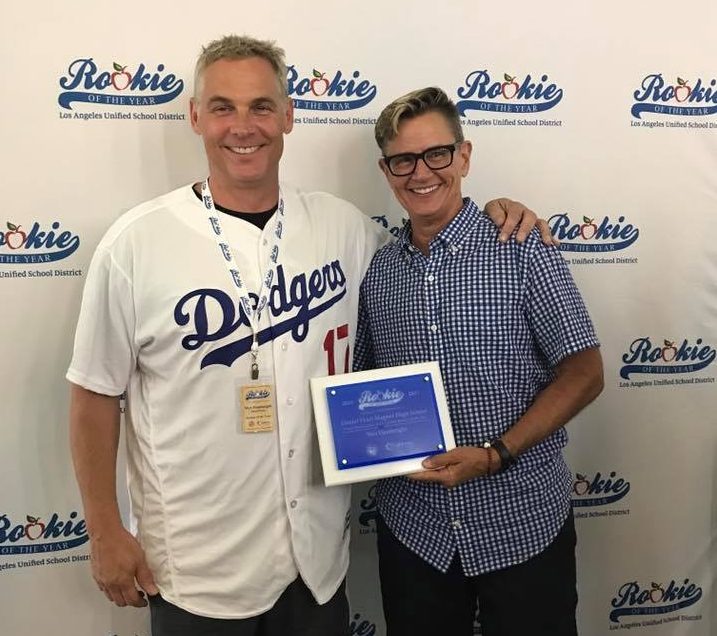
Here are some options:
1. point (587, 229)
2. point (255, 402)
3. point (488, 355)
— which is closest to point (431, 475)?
point (488, 355)

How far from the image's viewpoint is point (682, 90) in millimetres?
2096

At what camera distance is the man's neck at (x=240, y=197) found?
1.55 meters

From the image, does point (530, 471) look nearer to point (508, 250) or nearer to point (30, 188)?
point (508, 250)

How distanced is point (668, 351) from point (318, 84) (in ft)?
4.95

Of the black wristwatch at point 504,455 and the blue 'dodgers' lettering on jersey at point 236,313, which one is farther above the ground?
the blue 'dodgers' lettering on jersey at point 236,313

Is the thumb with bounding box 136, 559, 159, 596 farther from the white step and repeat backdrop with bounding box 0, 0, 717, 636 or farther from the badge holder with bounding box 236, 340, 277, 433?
the badge holder with bounding box 236, 340, 277, 433

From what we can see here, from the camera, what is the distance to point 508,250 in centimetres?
153

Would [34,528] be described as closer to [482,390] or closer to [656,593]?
[482,390]

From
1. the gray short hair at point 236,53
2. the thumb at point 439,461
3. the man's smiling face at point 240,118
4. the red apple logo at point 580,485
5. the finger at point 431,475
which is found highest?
the gray short hair at point 236,53

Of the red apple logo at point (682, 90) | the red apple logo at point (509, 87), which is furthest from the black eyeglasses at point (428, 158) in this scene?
the red apple logo at point (682, 90)

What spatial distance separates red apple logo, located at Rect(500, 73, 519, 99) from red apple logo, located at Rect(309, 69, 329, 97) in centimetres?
57

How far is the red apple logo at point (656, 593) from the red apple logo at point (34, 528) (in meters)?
2.14

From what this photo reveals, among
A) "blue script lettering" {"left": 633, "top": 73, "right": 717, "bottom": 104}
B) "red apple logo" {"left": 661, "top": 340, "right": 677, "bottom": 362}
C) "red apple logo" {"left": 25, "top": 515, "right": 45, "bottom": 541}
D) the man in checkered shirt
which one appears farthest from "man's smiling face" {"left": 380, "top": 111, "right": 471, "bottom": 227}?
"red apple logo" {"left": 25, "top": 515, "right": 45, "bottom": 541}

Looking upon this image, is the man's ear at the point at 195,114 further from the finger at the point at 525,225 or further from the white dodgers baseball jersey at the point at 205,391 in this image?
the finger at the point at 525,225
